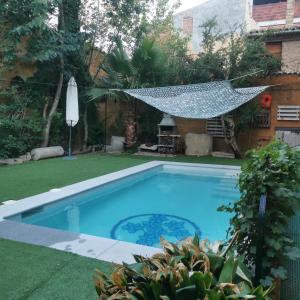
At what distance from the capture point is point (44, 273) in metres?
2.34

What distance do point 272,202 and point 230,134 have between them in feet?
24.6

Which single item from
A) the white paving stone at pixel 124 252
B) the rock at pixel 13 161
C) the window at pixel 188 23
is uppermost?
the window at pixel 188 23

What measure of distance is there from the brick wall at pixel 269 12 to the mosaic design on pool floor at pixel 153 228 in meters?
12.3

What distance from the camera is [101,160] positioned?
27.5 ft

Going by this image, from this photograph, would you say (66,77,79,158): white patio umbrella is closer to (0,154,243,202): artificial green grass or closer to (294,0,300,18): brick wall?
(0,154,243,202): artificial green grass

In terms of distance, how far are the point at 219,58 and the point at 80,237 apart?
6.95 metres

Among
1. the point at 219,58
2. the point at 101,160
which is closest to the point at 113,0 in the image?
the point at 219,58

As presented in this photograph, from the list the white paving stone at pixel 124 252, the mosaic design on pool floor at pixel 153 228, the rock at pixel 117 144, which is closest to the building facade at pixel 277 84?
the rock at pixel 117 144

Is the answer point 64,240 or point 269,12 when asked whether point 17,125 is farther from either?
point 269,12

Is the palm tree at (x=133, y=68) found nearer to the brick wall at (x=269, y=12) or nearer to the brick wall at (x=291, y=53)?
the brick wall at (x=291, y=53)

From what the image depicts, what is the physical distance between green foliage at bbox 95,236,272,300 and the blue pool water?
98.6 inches

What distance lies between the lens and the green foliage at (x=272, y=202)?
65.2 inches

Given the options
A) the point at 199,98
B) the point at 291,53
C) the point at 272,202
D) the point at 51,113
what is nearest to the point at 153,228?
the point at 272,202

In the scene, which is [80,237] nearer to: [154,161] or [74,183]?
[74,183]
